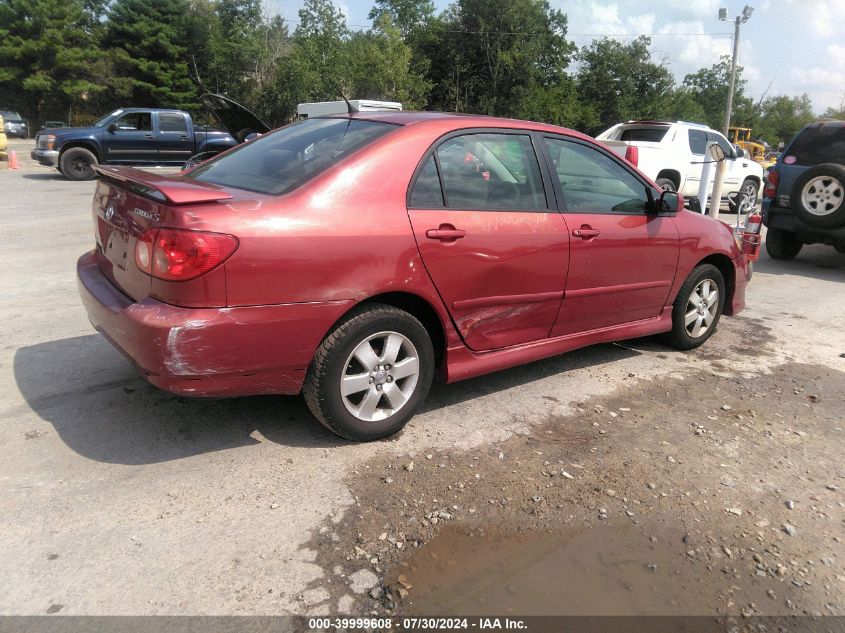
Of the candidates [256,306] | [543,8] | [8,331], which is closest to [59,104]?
[543,8]

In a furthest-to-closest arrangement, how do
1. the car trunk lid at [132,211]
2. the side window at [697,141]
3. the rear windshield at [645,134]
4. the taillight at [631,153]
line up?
the side window at [697,141], the rear windshield at [645,134], the taillight at [631,153], the car trunk lid at [132,211]

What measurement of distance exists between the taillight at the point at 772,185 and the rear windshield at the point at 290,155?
723 cm

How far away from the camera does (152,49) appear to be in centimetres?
4444

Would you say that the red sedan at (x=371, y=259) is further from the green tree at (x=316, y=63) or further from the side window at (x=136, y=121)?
the green tree at (x=316, y=63)

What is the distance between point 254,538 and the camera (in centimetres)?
266

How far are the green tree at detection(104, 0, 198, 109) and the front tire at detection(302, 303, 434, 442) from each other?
150ft

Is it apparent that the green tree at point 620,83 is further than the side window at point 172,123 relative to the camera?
Yes

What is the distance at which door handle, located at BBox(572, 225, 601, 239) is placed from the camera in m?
4.01

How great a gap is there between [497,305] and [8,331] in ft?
11.7

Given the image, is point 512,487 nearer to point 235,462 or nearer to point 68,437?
point 235,462

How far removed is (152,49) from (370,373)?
48178mm

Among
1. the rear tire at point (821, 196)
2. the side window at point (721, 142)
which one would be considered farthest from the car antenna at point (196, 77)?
the rear tire at point (821, 196)

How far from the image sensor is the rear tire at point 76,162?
52.8ft

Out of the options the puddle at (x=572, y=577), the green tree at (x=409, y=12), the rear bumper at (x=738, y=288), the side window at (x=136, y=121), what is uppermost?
the green tree at (x=409, y=12)
